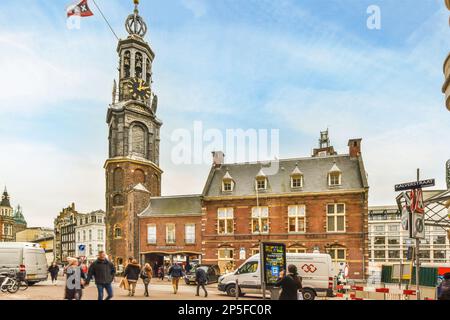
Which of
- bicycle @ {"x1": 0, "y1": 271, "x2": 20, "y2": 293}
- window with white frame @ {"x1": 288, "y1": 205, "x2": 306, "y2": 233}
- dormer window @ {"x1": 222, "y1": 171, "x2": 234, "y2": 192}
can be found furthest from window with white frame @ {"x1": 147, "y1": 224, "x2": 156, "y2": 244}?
bicycle @ {"x1": 0, "y1": 271, "x2": 20, "y2": 293}

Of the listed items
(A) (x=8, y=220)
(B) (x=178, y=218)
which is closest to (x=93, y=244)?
(A) (x=8, y=220)

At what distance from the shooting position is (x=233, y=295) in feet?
70.9

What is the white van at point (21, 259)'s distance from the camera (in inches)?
943

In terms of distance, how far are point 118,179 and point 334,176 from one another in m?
25.5

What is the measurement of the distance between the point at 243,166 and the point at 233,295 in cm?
2146

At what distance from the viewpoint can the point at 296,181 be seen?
38938 millimetres

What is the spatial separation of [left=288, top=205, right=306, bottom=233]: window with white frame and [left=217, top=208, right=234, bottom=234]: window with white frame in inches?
206

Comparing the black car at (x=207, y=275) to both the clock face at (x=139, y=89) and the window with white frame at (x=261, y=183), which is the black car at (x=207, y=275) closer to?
the window with white frame at (x=261, y=183)

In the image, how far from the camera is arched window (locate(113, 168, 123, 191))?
5075cm

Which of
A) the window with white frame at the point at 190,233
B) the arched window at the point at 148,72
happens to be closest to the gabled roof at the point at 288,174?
the window with white frame at the point at 190,233

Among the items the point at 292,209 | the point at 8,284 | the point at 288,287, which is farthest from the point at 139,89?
the point at 288,287

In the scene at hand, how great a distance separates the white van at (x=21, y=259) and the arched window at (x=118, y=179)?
25750 millimetres

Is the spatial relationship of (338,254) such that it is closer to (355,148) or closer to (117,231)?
(355,148)

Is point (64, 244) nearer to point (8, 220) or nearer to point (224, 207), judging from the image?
point (8, 220)
